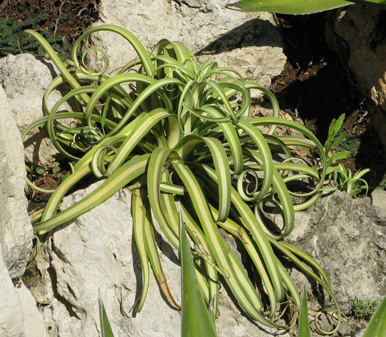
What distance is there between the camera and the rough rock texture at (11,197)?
77.7 inches

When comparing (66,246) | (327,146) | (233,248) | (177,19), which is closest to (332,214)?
(327,146)

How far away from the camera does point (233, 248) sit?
8.43ft

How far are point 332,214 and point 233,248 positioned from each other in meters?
0.57

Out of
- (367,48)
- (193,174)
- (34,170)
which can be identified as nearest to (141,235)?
(193,174)

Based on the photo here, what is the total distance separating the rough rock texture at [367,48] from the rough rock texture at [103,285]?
1.51m

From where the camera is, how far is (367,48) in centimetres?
323

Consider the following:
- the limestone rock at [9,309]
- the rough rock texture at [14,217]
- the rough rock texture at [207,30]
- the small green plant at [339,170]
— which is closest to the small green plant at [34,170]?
the rough rock texture at [14,217]

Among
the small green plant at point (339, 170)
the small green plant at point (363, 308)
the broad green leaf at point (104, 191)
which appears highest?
the broad green leaf at point (104, 191)

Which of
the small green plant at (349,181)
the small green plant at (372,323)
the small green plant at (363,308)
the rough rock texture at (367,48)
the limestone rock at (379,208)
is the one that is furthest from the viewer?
the rough rock texture at (367,48)

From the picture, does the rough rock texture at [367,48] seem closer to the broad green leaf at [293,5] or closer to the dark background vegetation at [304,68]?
the dark background vegetation at [304,68]

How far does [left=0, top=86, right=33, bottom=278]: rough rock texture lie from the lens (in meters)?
1.97

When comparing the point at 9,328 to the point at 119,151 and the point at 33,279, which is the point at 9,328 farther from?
the point at 119,151

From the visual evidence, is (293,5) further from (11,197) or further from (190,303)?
(190,303)

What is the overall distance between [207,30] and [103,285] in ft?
5.93
